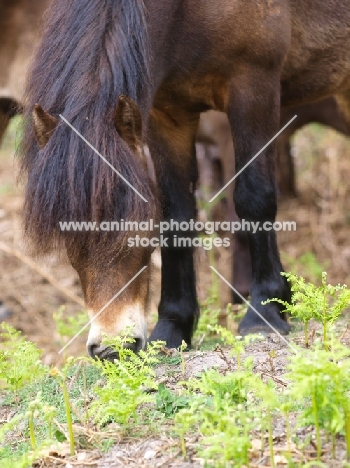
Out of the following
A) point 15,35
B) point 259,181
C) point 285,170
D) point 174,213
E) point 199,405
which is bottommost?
point 199,405

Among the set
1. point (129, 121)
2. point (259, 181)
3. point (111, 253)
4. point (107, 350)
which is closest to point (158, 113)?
point (259, 181)

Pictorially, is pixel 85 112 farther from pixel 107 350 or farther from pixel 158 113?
pixel 158 113

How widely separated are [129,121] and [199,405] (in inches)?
47.6

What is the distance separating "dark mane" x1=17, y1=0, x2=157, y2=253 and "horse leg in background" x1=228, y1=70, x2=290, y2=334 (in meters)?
0.73

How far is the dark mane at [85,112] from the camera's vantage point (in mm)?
3016

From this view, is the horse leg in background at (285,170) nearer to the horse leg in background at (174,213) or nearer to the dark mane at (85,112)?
the horse leg in background at (174,213)

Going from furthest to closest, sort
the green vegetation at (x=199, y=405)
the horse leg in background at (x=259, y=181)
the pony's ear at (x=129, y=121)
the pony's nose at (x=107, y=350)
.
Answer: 1. the horse leg in background at (x=259, y=181)
2. the pony's ear at (x=129, y=121)
3. the pony's nose at (x=107, y=350)
4. the green vegetation at (x=199, y=405)

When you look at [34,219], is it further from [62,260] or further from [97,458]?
[97,458]

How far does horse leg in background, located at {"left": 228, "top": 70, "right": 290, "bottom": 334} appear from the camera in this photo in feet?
13.0

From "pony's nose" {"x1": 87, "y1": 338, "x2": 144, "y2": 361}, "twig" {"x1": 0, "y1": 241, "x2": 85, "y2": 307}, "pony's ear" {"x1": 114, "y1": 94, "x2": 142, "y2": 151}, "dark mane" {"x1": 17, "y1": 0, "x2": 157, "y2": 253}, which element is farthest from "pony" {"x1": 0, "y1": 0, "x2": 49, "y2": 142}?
"pony's nose" {"x1": 87, "y1": 338, "x2": 144, "y2": 361}

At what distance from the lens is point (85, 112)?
3.13 m

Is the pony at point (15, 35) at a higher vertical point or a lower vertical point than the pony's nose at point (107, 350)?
higher

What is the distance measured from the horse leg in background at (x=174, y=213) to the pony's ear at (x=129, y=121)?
98 centimetres

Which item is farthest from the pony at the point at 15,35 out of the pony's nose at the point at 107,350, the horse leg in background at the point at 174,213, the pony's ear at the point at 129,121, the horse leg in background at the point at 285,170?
the pony's nose at the point at 107,350
